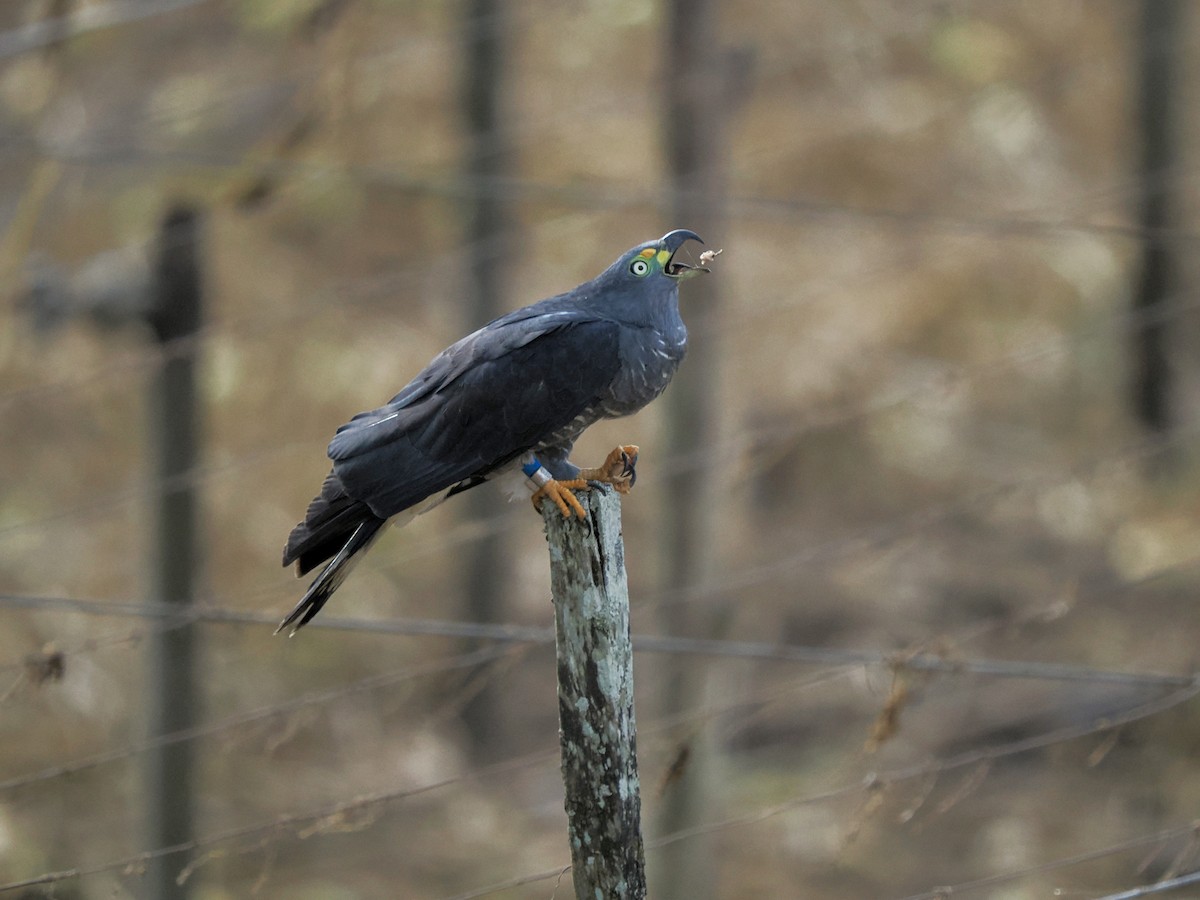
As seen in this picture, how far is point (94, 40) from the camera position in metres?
4.44

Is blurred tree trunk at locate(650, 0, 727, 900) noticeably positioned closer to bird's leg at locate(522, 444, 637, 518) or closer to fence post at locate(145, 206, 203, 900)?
fence post at locate(145, 206, 203, 900)

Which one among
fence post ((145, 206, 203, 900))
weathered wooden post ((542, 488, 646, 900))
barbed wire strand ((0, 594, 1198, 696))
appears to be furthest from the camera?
fence post ((145, 206, 203, 900))

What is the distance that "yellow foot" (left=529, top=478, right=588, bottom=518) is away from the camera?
7.25 ft

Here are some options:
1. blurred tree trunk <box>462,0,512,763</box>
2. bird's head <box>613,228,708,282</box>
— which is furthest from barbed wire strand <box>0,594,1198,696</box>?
blurred tree trunk <box>462,0,512,763</box>

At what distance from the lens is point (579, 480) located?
2.32m

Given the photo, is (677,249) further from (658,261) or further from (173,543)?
(173,543)

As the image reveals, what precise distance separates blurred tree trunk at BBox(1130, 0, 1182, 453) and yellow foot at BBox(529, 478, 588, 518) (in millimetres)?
6689

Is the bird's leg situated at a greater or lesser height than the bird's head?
lesser

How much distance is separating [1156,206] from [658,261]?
7.44 metres

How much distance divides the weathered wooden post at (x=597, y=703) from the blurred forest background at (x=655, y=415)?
54.2 inches

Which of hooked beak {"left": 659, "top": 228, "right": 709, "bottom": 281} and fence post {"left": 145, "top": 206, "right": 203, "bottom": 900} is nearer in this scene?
hooked beak {"left": 659, "top": 228, "right": 709, "bottom": 281}

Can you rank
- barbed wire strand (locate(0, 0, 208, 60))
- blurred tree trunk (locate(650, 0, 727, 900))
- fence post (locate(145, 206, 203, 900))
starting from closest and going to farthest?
barbed wire strand (locate(0, 0, 208, 60)) → fence post (locate(145, 206, 203, 900)) → blurred tree trunk (locate(650, 0, 727, 900))

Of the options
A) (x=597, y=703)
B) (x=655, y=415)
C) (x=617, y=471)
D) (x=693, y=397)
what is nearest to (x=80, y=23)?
(x=693, y=397)

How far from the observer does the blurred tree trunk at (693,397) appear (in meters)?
4.64
